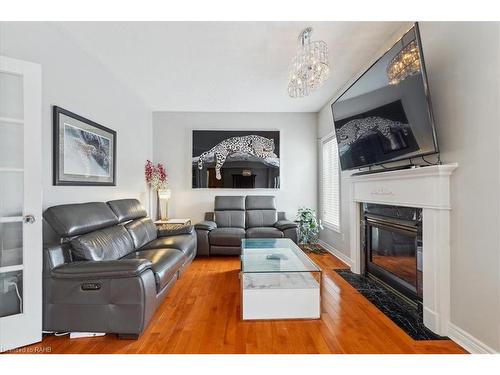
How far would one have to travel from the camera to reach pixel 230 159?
481 centimetres

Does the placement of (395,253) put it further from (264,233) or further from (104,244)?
(104,244)

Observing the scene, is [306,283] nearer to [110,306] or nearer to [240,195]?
[110,306]

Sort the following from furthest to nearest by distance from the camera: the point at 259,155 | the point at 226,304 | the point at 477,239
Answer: the point at 259,155 < the point at 226,304 < the point at 477,239

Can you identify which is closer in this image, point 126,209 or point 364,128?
point 364,128

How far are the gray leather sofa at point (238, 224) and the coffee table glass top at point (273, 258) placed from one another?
750 millimetres

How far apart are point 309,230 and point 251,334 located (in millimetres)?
2667

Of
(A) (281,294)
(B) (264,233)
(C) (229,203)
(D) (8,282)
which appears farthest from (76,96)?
(B) (264,233)

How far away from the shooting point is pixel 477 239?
1.62 m

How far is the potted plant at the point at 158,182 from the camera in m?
4.45

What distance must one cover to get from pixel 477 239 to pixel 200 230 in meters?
3.37

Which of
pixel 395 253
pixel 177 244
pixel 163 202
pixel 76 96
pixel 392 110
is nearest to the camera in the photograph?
pixel 392 110

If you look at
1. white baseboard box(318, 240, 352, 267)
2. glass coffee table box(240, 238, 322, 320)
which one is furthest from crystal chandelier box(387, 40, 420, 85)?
white baseboard box(318, 240, 352, 267)

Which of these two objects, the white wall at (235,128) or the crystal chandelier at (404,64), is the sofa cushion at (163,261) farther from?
the crystal chandelier at (404,64)
